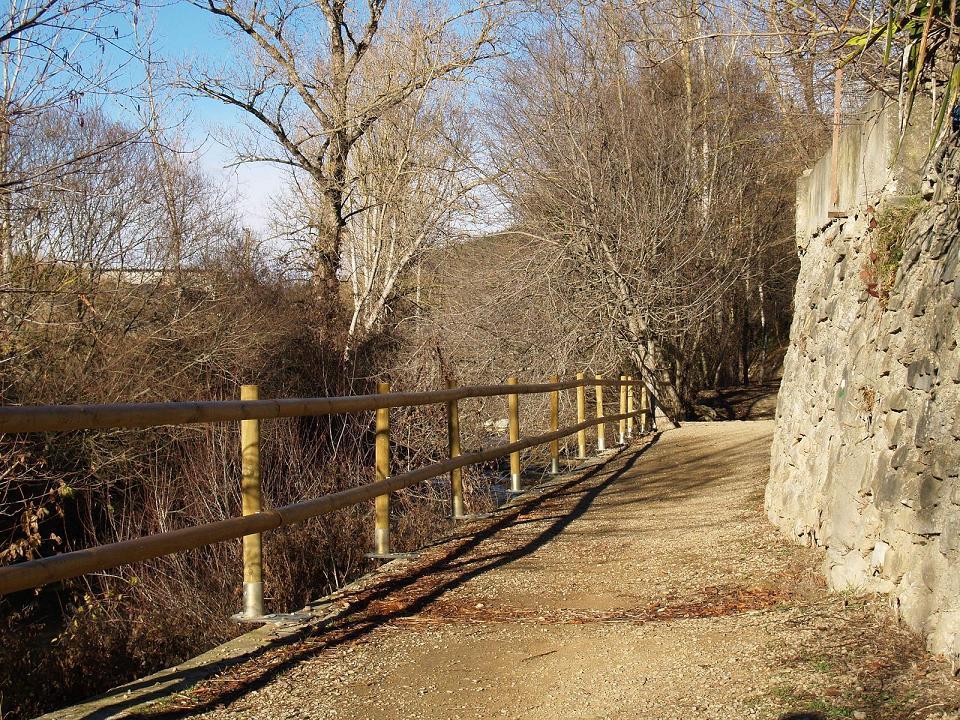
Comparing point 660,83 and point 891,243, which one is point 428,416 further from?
point 660,83

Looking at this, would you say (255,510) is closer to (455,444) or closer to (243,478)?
(243,478)

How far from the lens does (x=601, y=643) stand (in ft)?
15.0

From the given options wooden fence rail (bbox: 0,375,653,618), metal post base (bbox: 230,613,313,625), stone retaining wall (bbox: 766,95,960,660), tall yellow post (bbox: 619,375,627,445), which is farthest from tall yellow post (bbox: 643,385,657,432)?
metal post base (bbox: 230,613,313,625)

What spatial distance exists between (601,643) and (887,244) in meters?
2.53

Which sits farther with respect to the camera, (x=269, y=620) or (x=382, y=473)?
(x=382, y=473)

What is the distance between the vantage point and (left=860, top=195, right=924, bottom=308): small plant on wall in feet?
16.9

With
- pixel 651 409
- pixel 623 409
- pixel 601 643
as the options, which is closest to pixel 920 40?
pixel 601 643

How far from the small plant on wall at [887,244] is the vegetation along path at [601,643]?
155 centimetres

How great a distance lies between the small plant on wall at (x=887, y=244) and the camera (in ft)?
16.9

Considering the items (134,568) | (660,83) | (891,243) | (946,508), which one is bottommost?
(134,568)

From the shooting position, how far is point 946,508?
3918 mm

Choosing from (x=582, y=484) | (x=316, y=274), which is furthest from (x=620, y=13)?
(x=582, y=484)

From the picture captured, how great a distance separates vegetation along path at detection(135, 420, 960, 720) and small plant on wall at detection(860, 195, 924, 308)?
5.07 ft

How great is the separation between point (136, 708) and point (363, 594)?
206cm
